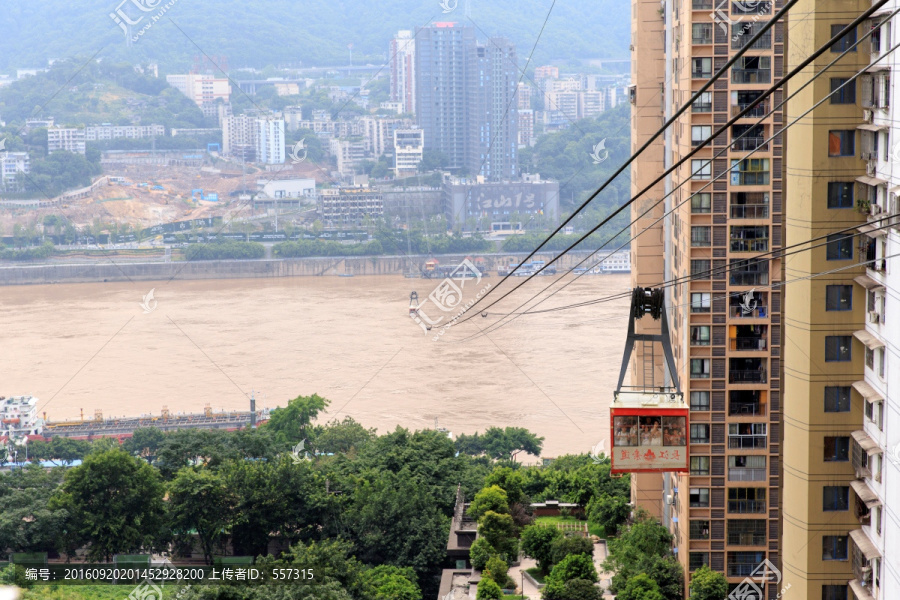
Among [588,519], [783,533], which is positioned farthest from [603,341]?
[783,533]

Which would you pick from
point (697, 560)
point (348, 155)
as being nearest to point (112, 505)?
point (697, 560)

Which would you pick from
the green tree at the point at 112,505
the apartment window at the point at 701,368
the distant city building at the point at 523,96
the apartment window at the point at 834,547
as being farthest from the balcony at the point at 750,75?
the distant city building at the point at 523,96

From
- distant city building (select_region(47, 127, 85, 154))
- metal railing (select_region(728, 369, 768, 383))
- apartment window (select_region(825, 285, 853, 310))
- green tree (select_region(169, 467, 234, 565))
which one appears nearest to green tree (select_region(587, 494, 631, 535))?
metal railing (select_region(728, 369, 768, 383))

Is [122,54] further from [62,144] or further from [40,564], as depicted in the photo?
[40,564]

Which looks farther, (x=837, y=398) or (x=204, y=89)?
(x=204, y=89)

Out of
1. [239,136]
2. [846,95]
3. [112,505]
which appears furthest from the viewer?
[239,136]

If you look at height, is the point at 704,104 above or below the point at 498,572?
above

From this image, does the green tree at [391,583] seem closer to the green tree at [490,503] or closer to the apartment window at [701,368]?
the green tree at [490,503]

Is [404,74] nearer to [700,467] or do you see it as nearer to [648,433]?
[700,467]
